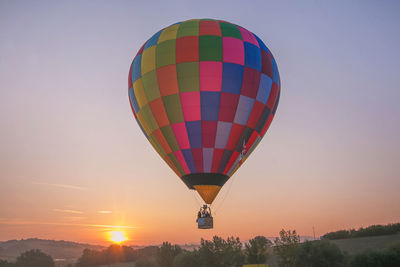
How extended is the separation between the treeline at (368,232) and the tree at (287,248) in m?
19.7

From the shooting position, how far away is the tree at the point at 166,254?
56416mm

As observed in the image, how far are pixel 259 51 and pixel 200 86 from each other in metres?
4.62

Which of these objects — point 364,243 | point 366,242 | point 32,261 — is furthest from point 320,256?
point 32,261

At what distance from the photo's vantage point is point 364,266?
105 feet

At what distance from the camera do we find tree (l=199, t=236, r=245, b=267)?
51.4 m

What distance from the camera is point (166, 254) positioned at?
57.0m

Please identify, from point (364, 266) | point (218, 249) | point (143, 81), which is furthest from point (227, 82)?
point (218, 249)

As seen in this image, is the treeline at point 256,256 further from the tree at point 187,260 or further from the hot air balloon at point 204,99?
the hot air balloon at point 204,99

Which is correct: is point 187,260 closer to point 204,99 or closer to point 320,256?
point 320,256

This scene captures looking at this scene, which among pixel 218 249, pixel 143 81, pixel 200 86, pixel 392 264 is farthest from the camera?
pixel 218 249

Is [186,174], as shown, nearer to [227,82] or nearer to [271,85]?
[227,82]

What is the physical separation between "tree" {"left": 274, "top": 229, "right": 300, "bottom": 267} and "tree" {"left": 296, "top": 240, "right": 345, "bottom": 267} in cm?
189

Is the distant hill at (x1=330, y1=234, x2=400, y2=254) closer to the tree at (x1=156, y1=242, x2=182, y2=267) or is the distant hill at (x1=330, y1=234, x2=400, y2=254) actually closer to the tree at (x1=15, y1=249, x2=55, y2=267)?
the tree at (x1=156, y1=242, x2=182, y2=267)

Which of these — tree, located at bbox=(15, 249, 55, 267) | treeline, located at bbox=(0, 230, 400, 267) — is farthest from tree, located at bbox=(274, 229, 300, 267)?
tree, located at bbox=(15, 249, 55, 267)
